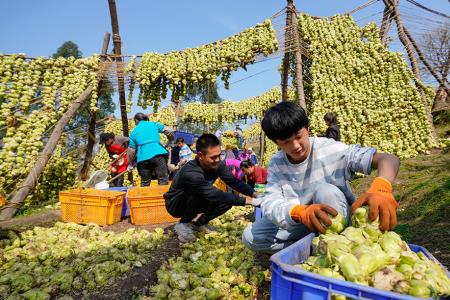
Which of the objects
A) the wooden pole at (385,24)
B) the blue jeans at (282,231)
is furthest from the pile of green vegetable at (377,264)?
Answer: the wooden pole at (385,24)

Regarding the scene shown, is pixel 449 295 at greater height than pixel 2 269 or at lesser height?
greater

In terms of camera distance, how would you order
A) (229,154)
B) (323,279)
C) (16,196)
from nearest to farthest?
1. (323,279)
2. (16,196)
3. (229,154)

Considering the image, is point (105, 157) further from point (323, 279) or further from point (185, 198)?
point (323, 279)

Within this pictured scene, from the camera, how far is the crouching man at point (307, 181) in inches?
68.1

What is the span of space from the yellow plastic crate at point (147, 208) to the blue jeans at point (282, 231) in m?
2.60

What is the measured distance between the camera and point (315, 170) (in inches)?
96.7

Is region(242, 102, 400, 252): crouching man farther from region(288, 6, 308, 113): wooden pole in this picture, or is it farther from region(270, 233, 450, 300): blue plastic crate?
region(288, 6, 308, 113): wooden pole

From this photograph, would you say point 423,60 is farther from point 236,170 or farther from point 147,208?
point 147,208

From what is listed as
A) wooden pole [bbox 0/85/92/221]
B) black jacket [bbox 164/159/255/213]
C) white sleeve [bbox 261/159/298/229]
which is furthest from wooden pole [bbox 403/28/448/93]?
wooden pole [bbox 0/85/92/221]

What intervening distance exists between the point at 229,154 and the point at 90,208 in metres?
5.54

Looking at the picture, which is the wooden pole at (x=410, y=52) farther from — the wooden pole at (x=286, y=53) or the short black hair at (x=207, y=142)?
the short black hair at (x=207, y=142)

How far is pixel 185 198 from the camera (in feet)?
13.3

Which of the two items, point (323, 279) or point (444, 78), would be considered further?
point (444, 78)

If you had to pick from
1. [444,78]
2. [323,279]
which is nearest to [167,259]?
[323,279]
